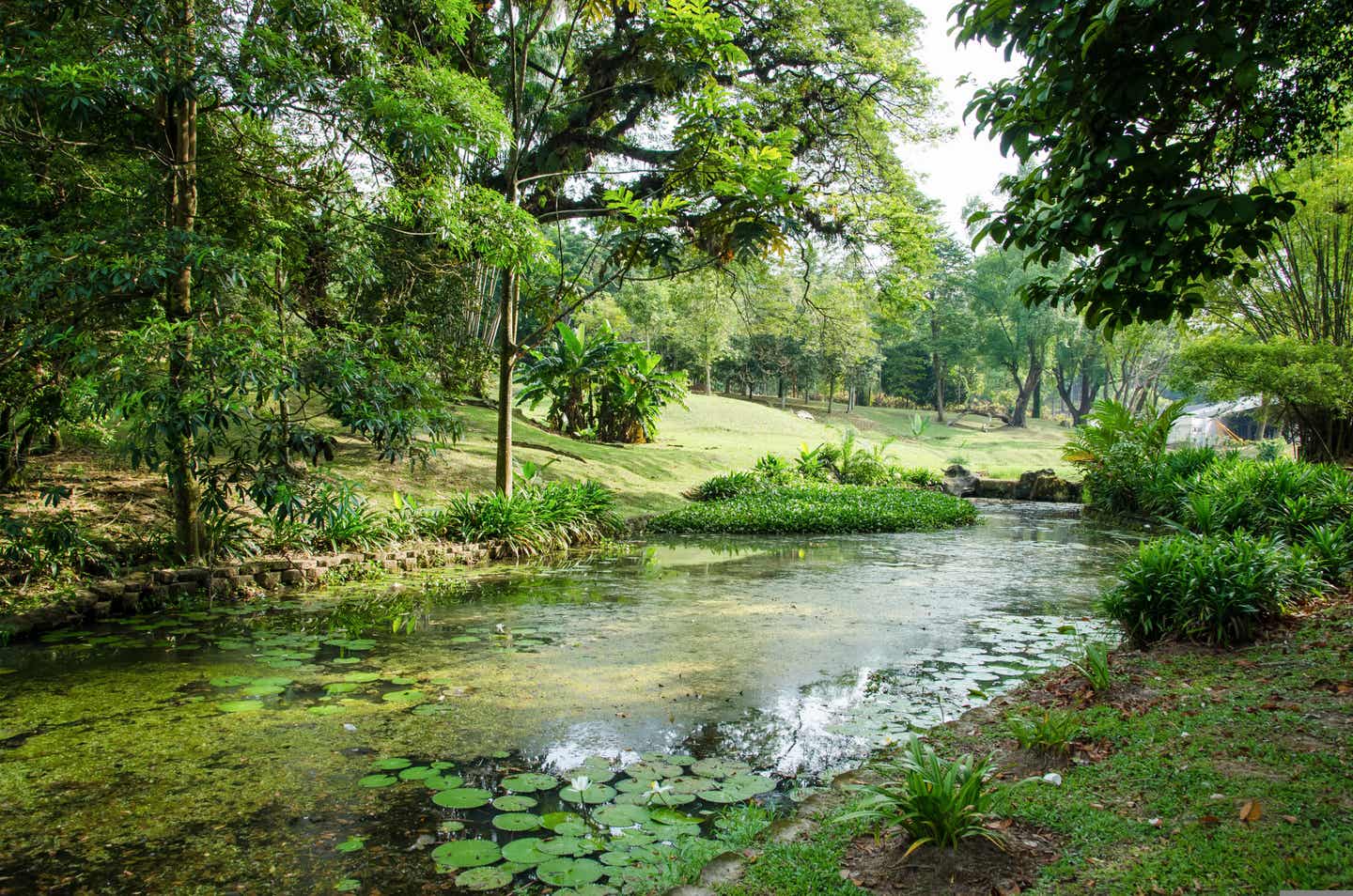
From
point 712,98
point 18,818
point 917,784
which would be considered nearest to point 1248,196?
point 917,784

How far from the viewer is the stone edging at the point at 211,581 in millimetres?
5566

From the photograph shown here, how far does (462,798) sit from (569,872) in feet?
2.36

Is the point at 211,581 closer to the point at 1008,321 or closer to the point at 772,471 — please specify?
Result: the point at 772,471

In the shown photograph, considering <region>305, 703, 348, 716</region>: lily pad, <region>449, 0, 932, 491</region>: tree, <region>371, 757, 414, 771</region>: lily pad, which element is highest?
<region>449, 0, 932, 491</region>: tree

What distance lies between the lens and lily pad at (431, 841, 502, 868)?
8.59 ft

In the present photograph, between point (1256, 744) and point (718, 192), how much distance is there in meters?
7.23

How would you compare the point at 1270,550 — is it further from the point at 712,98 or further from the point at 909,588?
the point at 712,98

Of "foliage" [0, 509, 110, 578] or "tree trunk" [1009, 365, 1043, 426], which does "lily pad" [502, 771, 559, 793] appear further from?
"tree trunk" [1009, 365, 1043, 426]

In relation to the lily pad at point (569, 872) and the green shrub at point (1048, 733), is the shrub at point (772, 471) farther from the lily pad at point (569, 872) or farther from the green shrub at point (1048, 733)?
the lily pad at point (569, 872)

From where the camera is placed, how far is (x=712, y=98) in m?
8.02

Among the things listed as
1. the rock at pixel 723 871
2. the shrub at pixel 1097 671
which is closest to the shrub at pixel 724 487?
the shrub at pixel 1097 671

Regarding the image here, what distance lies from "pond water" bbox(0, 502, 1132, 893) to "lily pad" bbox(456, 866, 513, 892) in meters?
0.01

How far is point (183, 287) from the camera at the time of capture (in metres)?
5.88

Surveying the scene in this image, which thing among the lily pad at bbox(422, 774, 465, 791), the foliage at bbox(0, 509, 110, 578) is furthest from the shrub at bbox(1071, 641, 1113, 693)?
the foliage at bbox(0, 509, 110, 578)
